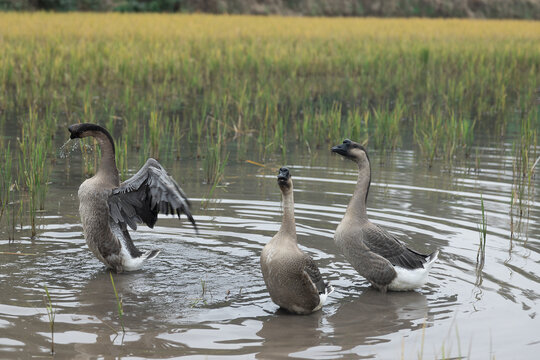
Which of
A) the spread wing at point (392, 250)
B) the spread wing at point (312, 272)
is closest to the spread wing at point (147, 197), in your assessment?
the spread wing at point (312, 272)

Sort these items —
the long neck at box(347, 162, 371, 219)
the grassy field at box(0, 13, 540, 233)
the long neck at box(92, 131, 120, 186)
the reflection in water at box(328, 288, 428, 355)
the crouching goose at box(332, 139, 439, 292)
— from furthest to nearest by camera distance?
the grassy field at box(0, 13, 540, 233), the long neck at box(92, 131, 120, 186), the long neck at box(347, 162, 371, 219), the crouching goose at box(332, 139, 439, 292), the reflection in water at box(328, 288, 428, 355)

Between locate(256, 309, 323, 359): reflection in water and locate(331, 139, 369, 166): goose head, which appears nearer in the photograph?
locate(256, 309, 323, 359): reflection in water

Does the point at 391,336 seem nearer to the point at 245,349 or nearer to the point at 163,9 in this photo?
the point at 245,349

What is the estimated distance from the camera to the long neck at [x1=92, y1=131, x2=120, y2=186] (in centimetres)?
624

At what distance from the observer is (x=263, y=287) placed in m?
5.79

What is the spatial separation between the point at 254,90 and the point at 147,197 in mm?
9765

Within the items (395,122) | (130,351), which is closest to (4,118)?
(395,122)

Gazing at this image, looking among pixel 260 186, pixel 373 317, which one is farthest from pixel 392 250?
pixel 260 186

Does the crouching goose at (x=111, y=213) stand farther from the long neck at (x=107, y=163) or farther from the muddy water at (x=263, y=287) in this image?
the muddy water at (x=263, y=287)

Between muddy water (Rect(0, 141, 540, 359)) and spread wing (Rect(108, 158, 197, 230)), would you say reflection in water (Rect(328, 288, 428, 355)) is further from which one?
spread wing (Rect(108, 158, 197, 230))

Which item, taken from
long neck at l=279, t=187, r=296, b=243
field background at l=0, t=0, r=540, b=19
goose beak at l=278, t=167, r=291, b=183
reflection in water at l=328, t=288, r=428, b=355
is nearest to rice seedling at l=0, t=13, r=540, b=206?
reflection in water at l=328, t=288, r=428, b=355

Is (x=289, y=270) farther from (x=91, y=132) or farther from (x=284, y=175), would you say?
(x=91, y=132)

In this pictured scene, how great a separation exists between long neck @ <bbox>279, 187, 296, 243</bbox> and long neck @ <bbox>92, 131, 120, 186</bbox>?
1.80m

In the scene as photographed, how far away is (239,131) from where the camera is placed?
38.0 ft
